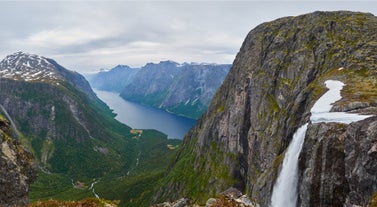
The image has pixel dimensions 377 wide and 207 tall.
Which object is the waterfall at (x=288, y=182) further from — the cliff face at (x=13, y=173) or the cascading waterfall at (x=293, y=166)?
the cliff face at (x=13, y=173)

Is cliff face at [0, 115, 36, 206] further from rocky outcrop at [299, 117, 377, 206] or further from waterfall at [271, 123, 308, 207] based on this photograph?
rocky outcrop at [299, 117, 377, 206]

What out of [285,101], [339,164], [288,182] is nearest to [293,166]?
[288,182]

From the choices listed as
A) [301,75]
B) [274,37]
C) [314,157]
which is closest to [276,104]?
[301,75]

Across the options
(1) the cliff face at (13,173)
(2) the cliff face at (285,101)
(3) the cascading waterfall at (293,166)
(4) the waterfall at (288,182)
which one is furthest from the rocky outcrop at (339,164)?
(1) the cliff face at (13,173)

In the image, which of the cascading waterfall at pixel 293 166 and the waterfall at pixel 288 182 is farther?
the waterfall at pixel 288 182

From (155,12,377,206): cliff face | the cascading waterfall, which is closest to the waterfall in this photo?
the cascading waterfall

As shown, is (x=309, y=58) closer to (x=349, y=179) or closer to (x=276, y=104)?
(x=276, y=104)

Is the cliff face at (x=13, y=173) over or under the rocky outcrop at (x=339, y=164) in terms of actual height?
under
